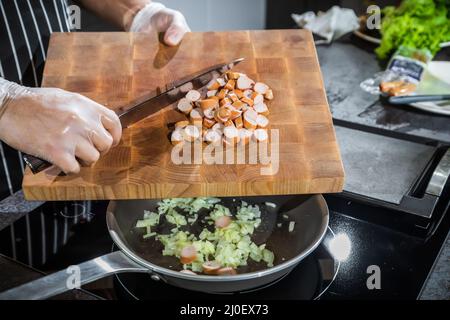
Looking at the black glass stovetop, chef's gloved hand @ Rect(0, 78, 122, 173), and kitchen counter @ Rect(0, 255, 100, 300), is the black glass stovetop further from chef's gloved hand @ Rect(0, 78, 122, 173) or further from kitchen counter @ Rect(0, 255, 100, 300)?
chef's gloved hand @ Rect(0, 78, 122, 173)

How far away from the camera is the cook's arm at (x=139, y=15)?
155cm

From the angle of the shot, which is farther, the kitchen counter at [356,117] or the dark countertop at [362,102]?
the dark countertop at [362,102]

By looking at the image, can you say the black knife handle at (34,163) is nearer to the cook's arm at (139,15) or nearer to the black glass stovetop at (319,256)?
the black glass stovetop at (319,256)

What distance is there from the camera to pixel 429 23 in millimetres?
2070

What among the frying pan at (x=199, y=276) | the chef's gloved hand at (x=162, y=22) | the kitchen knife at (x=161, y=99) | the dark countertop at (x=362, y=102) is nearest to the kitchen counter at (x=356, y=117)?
the dark countertop at (x=362, y=102)

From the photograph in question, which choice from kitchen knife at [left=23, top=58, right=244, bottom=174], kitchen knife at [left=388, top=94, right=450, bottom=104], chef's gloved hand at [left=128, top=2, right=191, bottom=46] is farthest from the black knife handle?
kitchen knife at [left=388, top=94, right=450, bottom=104]

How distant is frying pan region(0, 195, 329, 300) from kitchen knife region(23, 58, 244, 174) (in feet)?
0.59

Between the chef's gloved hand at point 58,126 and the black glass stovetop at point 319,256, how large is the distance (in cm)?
20

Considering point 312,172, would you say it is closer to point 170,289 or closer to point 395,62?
point 170,289

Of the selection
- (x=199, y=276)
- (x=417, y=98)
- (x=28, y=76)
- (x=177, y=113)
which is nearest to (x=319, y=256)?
(x=199, y=276)

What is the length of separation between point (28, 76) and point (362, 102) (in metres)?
1.07

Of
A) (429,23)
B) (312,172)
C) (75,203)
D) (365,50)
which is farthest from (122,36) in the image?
(429,23)

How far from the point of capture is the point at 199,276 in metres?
0.97

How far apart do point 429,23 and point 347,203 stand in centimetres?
110
